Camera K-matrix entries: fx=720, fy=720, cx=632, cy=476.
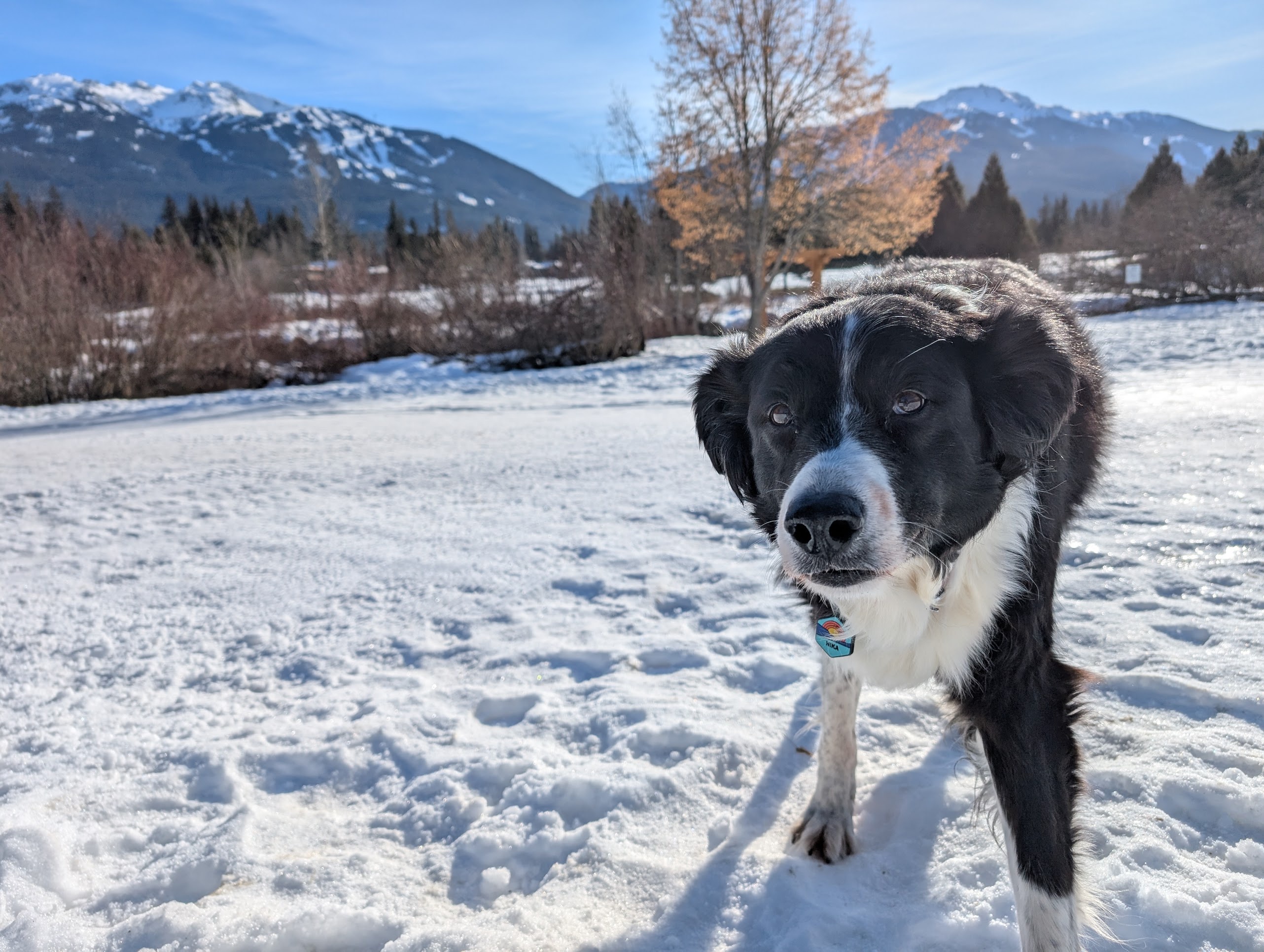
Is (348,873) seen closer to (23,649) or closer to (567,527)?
(23,649)

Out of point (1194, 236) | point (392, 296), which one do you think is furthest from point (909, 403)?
point (1194, 236)

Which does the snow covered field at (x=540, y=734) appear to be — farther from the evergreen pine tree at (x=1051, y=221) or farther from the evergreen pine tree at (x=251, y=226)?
the evergreen pine tree at (x=251, y=226)

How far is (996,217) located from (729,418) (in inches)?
1654

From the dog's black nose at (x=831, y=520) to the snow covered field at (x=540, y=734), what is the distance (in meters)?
1.00

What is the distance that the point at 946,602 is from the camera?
193 centimetres

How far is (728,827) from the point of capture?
7.30ft

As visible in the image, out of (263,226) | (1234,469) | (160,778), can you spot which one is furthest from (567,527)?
(263,226)

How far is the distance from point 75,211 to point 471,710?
31478 mm

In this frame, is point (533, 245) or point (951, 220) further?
point (533, 245)

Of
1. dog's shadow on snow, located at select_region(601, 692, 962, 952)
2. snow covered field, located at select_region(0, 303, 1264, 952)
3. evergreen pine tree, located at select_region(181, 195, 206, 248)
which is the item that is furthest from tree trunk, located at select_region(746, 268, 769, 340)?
evergreen pine tree, located at select_region(181, 195, 206, 248)

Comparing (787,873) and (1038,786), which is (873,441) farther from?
(787,873)

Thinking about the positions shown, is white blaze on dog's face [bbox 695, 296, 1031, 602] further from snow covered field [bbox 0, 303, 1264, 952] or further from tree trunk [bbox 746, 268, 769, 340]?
tree trunk [bbox 746, 268, 769, 340]

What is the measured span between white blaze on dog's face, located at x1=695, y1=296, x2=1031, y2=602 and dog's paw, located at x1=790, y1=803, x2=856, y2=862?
727mm

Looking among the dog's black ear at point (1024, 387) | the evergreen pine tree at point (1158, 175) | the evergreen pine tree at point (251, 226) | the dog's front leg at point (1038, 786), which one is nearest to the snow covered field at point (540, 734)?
the dog's front leg at point (1038, 786)
